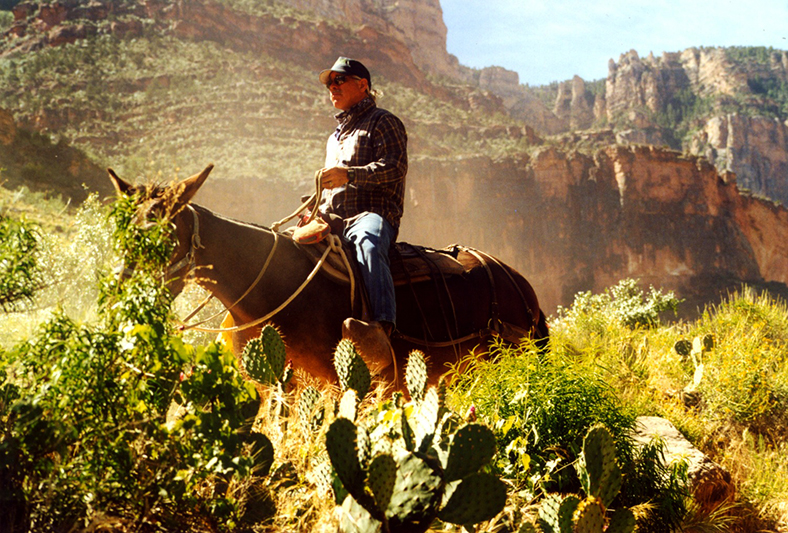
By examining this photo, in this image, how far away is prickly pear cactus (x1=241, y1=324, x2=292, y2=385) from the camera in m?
3.28

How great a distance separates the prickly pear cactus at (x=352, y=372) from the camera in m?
3.26

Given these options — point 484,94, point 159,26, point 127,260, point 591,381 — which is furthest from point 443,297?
point 484,94

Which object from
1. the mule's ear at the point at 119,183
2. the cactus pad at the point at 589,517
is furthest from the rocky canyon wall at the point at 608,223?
the cactus pad at the point at 589,517

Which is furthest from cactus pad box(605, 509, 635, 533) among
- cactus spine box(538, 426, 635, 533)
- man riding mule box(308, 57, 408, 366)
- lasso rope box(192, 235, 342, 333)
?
lasso rope box(192, 235, 342, 333)

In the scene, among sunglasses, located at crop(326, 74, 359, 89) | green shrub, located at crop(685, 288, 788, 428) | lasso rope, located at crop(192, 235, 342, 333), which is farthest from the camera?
green shrub, located at crop(685, 288, 788, 428)

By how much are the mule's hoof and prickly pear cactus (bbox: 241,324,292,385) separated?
0.66m

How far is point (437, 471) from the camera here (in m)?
2.17

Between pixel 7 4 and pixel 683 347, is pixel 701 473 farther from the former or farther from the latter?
pixel 7 4

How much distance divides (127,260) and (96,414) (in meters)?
0.56

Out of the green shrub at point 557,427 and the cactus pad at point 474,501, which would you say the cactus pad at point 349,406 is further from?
the green shrub at point 557,427

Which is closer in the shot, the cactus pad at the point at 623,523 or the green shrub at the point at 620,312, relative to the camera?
the cactus pad at the point at 623,523

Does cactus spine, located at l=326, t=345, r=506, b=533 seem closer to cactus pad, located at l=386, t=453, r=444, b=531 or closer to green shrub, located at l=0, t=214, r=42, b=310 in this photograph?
Result: cactus pad, located at l=386, t=453, r=444, b=531

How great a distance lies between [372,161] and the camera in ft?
15.5

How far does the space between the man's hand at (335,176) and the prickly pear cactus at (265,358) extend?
1.41 metres
